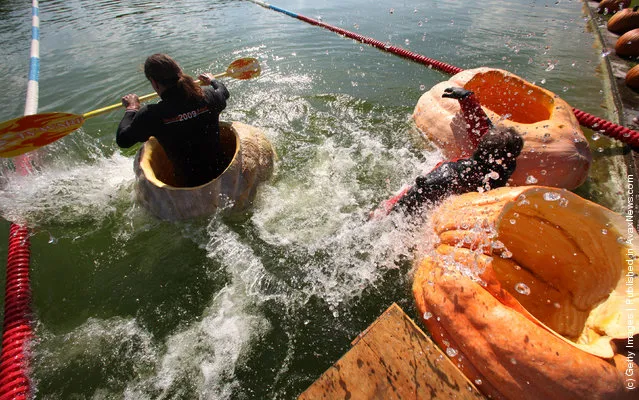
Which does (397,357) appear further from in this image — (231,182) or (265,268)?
(231,182)

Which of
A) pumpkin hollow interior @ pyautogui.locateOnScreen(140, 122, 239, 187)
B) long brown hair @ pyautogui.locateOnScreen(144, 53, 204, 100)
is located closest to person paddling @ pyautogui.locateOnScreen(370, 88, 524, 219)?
pumpkin hollow interior @ pyautogui.locateOnScreen(140, 122, 239, 187)

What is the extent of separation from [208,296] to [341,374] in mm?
1476

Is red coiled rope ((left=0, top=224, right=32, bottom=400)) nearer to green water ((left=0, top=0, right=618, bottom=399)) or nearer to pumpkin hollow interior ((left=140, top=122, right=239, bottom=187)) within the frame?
green water ((left=0, top=0, right=618, bottom=399))

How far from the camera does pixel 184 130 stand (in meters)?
2.81

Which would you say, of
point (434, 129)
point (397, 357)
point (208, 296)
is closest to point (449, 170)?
point (434, 129)

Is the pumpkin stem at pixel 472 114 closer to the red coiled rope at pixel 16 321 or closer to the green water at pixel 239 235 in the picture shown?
the green water at pixel 239 235

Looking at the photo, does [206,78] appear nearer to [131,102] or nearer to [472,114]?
[131,102]

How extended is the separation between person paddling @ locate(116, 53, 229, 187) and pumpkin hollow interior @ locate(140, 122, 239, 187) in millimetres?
208

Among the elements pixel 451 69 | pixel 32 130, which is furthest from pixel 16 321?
pixel 451 69

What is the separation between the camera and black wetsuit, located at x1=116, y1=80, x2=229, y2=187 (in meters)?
2.62

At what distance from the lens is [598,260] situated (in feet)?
6.37

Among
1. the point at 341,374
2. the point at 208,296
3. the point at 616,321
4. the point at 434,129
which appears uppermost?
the point at 616,321

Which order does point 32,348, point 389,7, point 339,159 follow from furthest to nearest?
point 389,7 < point 339,159 < point 32,348

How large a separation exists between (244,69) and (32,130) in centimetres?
274
